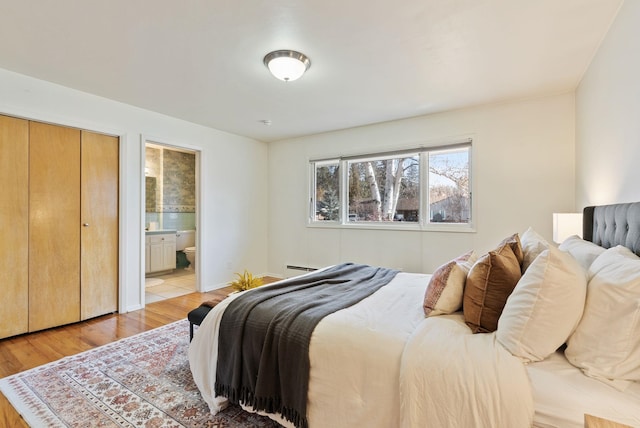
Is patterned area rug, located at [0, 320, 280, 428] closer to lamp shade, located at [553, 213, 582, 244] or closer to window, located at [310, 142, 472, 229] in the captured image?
lamp shade, located at [553, 213, 582, 244]

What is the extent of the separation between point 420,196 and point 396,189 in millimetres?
387

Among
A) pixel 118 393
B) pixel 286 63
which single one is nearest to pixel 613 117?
pixel 286 63

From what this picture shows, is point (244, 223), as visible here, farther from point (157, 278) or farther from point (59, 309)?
point (59, 309)

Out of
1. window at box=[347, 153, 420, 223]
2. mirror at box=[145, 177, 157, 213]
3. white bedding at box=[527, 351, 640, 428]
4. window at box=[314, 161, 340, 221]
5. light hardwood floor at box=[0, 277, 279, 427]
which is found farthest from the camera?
mirror at box=[145, 177, 157, 213]

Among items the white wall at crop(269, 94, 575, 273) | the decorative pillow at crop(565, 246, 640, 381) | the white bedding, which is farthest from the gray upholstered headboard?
the white wall at crop(269, 94, 575, 273)

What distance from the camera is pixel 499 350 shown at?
1225 millimetres

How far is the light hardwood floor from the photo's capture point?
231 centimetres

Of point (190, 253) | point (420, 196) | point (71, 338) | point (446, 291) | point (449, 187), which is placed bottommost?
point (71, 338)

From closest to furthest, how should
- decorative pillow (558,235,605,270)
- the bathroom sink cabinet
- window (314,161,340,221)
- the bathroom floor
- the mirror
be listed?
decorative pillow (558,235,605,270)
the bathroom floor
window (314,161,340,221)
the bathroom sink cabinet
the mirror

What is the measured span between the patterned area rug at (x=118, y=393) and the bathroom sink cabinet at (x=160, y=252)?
10.2ft

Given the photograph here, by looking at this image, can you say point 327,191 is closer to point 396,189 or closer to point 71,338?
point 396,189

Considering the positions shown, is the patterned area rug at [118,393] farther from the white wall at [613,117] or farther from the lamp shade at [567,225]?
the lamp shade at [567,225]

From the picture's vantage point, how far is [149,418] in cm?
176

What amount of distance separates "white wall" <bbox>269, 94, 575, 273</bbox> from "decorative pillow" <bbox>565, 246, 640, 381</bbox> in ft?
8.30
